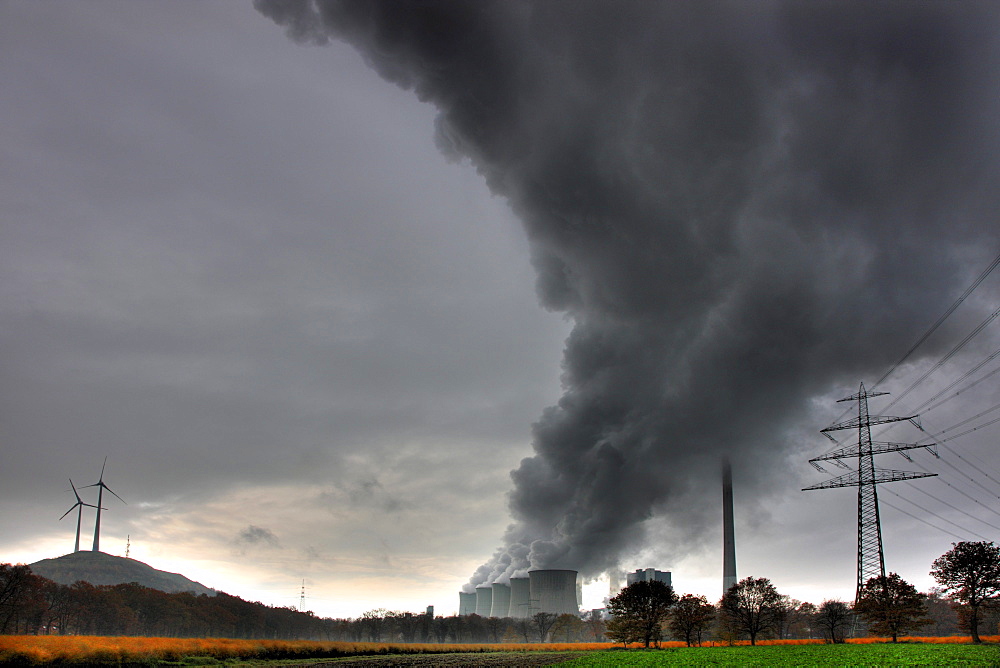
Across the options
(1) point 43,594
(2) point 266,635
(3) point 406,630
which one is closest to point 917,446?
(3) point 406,630

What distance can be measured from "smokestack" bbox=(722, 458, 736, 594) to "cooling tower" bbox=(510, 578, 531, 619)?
148 ft

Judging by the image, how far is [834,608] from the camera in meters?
99.2

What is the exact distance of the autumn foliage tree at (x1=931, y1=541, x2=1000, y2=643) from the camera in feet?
253

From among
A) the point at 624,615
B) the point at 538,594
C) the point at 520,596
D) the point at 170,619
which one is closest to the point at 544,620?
the point at 520,596

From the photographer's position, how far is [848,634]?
436ft

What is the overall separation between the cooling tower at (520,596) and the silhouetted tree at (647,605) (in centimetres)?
4089

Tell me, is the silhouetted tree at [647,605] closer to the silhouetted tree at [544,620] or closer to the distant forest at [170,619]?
the silhouetted tree at [544,620]

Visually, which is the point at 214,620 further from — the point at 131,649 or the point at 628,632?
the point at 131,649

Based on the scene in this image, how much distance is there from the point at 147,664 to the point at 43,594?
289 feet

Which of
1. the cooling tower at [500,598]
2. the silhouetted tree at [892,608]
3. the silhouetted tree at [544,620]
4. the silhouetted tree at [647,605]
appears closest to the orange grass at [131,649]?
the silhouetted tree at [892,608]

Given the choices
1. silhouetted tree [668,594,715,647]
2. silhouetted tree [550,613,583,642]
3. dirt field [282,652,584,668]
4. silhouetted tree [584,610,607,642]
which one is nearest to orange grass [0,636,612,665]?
dirt field [282,652,584,668]

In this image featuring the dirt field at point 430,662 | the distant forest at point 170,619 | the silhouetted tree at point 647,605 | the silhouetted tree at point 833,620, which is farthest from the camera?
the distant forest at point 170,619

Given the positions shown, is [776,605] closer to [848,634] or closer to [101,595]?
[848,634]

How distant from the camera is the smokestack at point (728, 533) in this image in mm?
144500
